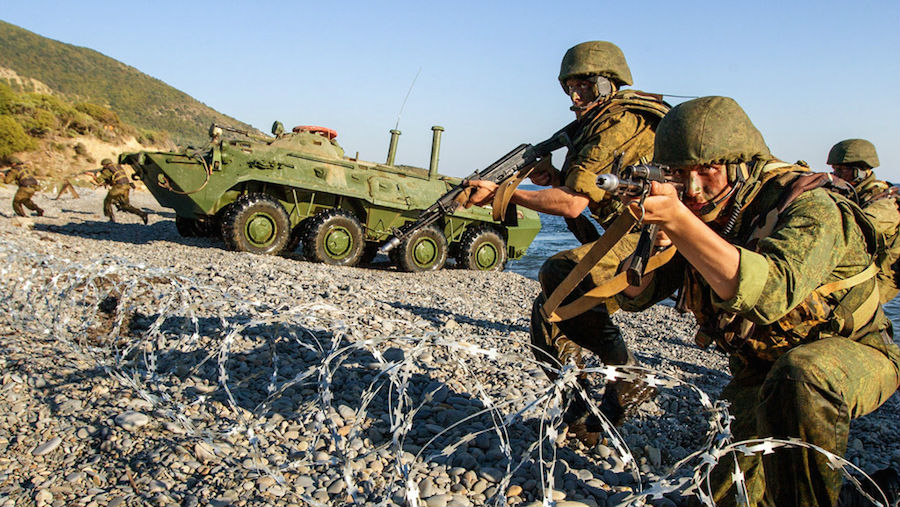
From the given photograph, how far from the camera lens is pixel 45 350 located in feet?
14.0

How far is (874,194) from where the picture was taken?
16.6 ft

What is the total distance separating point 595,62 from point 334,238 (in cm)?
800

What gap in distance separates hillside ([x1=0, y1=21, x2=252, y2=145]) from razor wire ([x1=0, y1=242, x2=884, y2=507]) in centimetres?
5529

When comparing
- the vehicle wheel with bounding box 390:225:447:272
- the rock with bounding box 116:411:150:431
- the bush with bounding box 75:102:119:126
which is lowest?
the rock with bounding box 116:411:150:431

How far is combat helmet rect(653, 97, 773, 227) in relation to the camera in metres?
2.23

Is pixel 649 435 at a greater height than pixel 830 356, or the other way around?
pixel 830 356

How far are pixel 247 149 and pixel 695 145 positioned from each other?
31.2ft

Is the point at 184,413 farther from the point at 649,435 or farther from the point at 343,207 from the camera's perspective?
the point at 343,207

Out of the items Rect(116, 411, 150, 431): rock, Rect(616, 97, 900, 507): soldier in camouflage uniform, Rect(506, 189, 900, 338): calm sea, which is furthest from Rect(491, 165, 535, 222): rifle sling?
Rect(506, 189, 900, 338): calm sea

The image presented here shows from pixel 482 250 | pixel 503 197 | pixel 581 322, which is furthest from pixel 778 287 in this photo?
pixel 482 250

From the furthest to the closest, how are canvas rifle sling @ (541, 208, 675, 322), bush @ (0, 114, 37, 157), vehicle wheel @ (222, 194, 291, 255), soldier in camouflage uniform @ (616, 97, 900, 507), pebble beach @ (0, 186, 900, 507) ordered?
bush @ (0, 114, 37, 157) → vehicle wheel @ (222, 194, 291, 255) → pebble beach @ (0, 186, 900, 507) → canvas rifle sling @ (541, 208, 675, 322) → soldier in camouflage uniform @ (616, 97, 900, 507)

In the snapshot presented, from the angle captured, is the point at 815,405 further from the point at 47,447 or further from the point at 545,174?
the point at 47,447

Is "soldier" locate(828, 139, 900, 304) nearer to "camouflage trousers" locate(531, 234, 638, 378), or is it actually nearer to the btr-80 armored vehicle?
"camouflage trousers" locate(531, 234, 638, 378)

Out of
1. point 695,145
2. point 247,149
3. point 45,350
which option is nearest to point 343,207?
point 247,149
